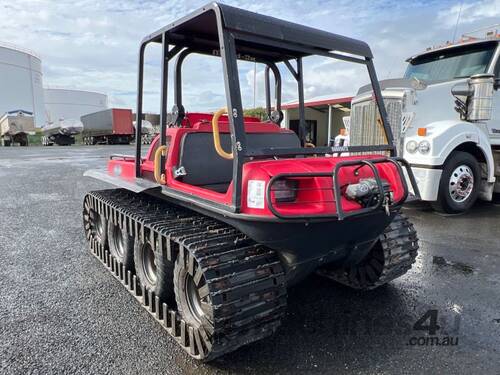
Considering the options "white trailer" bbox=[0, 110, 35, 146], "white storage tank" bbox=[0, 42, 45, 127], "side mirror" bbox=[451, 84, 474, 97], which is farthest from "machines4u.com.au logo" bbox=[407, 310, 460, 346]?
"white storage tank" bbox=[0, 42, 45, 127]

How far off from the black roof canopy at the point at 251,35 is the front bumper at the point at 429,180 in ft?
12.1

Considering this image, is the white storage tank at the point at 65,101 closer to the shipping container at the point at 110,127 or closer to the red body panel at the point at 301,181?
the shipping container at the point at 110,127

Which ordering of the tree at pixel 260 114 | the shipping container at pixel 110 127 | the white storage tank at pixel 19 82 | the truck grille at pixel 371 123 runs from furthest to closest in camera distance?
the white storage tank at pixel 19 82 < the shipping container at pixel 110 127 < the truck grille at pixel 371 123 < the tree at pixel 260 114

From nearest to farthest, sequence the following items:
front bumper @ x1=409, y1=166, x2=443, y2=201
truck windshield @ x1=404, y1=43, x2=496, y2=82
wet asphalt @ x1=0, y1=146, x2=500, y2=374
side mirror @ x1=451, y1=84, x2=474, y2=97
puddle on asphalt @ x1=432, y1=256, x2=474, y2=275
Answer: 1. wet asphalt @ x1=0, y1=146, x2=500, y2=374
2. puddle on asphalt @ x1=432, y1=256, x2=474, y2=275
3. front bumper @ x1=409, y1=166, x2=443, y2=201
4. side mirror @ x1=451, y1=84, x2=474, y2=97
5. truck windshield @ x1=404, y1=43, x2=496, y2=82

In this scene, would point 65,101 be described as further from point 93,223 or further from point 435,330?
point 435,330

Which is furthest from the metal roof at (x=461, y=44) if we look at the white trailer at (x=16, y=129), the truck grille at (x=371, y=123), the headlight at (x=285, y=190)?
the white trailer at (x=16, y=129)

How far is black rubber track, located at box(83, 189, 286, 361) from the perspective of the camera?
7.86 ft

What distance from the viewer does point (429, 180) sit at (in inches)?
246

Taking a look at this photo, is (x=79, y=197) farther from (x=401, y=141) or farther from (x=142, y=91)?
(x=401, y=141)

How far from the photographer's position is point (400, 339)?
2955mm

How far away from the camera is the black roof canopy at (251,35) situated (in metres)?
2.44

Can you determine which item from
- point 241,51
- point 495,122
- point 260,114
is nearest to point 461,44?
point 495,122

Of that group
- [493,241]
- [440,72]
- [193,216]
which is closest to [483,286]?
[493,241]

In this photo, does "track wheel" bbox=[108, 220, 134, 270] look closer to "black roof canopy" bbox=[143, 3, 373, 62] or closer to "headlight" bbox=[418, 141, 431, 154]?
"black roof canopy" bbox=[143, 3, 373, 62]
